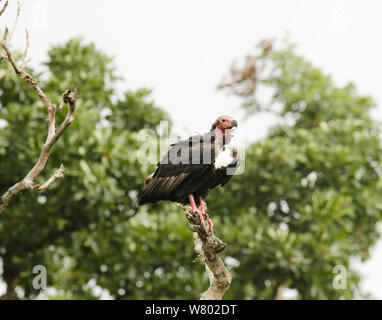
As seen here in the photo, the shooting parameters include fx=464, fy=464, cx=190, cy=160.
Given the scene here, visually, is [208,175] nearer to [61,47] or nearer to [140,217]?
[140,217]

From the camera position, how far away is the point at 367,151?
1255 cm

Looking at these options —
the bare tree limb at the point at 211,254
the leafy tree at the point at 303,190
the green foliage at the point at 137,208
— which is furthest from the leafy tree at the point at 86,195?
the bare tree limb at the point at 211,254

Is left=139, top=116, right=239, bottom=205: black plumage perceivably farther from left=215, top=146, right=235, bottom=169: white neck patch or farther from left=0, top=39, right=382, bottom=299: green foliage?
left=0, top=39, right=382, bottom=299: green foliage

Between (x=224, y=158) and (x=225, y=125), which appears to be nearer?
(x=224, y=158)

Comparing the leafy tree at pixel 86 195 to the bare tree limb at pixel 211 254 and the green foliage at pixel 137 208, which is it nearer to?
the green foliage at pixel 137 208

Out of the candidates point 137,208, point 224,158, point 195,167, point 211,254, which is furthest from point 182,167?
point 137,208

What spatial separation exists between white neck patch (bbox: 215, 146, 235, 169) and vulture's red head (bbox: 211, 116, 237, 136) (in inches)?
9.6

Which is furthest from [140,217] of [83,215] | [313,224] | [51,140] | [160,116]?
[51,140]

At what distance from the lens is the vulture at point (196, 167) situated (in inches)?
204

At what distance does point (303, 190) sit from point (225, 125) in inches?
271

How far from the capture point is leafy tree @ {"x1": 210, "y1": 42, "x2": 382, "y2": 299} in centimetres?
1038

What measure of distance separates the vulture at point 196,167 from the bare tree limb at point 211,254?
1.56 feet

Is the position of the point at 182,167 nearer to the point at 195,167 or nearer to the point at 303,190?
the point at 195,167

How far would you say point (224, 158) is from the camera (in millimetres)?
5254
